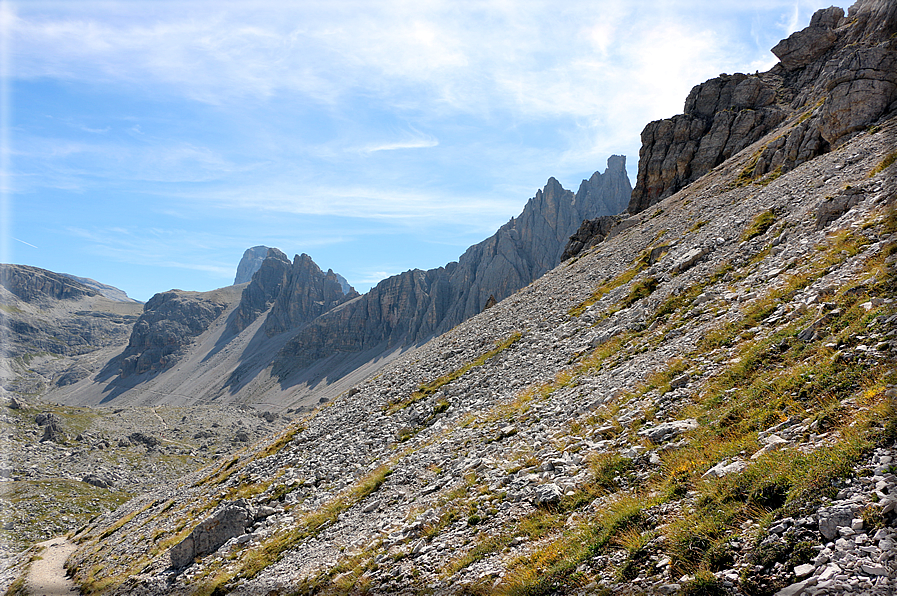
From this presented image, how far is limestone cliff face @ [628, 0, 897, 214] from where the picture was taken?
50.4 metres

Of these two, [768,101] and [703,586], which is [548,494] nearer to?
[703,586]

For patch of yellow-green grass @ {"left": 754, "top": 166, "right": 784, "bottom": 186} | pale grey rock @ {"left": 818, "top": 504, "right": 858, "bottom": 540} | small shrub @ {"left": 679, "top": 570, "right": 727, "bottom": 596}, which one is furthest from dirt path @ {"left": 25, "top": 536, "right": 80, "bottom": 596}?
patch of yellow-green grass @ {"left": 754, "top": 166, "right": 784, "bottom": 186}

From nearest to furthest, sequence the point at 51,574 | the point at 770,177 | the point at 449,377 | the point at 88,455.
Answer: the point at 449,377 → the point at 51,574 → the point at 770,177 → the point at 88,455

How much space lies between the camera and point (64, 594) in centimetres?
3653

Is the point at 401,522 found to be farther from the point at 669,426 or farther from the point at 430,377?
the point at 430,377

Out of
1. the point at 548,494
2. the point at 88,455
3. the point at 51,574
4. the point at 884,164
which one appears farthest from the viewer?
the point at 88,455

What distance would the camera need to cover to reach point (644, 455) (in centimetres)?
1276

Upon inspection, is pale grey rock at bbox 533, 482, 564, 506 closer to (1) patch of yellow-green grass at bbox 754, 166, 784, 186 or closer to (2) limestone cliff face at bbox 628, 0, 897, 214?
(1) patch of yellow-green grass at bbox 754, 166, 784, 186

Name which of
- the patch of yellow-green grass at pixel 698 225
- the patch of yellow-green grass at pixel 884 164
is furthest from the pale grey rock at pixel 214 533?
the patch of yellow-green grass at pixel 698 225

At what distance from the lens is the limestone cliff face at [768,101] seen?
50438mm

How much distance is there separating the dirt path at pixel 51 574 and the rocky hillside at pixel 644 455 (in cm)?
Answer: 183

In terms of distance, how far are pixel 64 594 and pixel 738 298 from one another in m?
55.7

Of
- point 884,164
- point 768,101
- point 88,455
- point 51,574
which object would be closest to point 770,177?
point 884,164

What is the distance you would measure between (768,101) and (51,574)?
125010 mm
